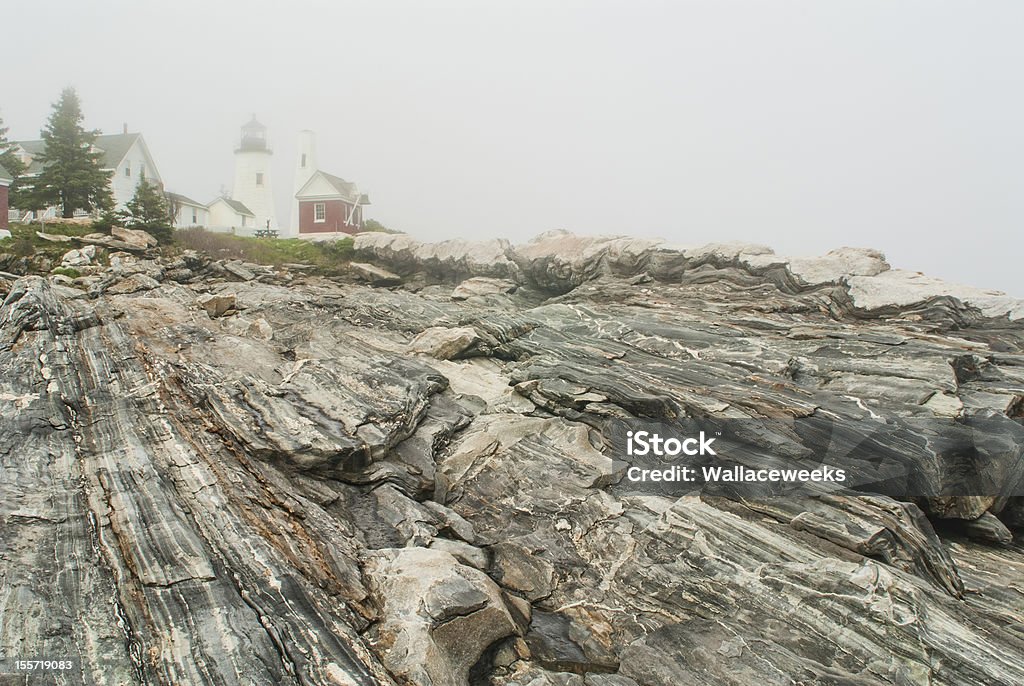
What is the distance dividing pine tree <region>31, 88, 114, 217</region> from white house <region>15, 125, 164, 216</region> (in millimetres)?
9010

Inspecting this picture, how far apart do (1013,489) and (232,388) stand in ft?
59.1

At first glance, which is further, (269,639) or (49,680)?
(269,639)

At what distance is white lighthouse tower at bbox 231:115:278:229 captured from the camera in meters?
75.1

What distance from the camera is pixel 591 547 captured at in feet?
40.4

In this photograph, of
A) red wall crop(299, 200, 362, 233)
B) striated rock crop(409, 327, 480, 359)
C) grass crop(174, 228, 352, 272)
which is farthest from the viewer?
red wall crop(299, 200, 362, 233)

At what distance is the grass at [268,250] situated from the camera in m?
38.3

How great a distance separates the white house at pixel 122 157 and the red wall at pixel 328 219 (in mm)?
12677

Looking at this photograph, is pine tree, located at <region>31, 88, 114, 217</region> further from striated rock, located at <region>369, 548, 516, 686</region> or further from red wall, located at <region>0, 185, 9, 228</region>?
striated rock, located at <region>369, 548, 516, 686</region>

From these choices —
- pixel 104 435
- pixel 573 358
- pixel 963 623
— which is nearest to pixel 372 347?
pixel 573 358

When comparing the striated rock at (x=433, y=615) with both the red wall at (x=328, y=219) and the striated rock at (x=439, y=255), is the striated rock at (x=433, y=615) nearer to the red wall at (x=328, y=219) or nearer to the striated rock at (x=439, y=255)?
the striated rock at (x=439, y=255)

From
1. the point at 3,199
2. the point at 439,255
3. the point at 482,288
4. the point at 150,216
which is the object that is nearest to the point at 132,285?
the point at 482,288

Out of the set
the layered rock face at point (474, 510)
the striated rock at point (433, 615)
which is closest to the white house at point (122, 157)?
the layered rock face at point (474, 510)

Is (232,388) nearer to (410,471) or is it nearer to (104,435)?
(104,435)

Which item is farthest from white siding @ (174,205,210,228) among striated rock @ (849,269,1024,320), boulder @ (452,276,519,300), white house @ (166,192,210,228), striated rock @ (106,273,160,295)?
striated rock @ (849,269,1024,320)
